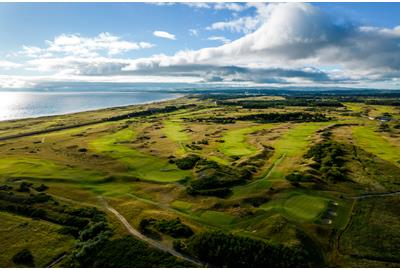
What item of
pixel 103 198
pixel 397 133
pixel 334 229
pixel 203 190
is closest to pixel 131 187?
pixel 103 198

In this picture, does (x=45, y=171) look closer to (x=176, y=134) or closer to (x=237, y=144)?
(x=237, y=144)

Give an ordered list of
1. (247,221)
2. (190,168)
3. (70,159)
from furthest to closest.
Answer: (70,159)
(190,168)
(247,221)

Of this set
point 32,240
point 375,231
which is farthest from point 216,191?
point 32,240

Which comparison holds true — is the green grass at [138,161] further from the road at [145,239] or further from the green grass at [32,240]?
the green grass at [32,240]

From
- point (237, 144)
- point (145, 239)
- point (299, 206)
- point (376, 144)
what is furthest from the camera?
point (237, 144)

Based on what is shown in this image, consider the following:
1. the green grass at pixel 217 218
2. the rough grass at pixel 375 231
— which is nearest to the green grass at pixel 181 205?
the green grass at pixel 217 218

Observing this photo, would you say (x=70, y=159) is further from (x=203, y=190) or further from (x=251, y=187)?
(x=251, y=187)

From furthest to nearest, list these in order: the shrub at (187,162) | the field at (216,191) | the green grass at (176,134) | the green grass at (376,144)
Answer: the green grass at (176,134) < the green grass at (376,144) < the shrub at (187,162) < the field at (216,191)
